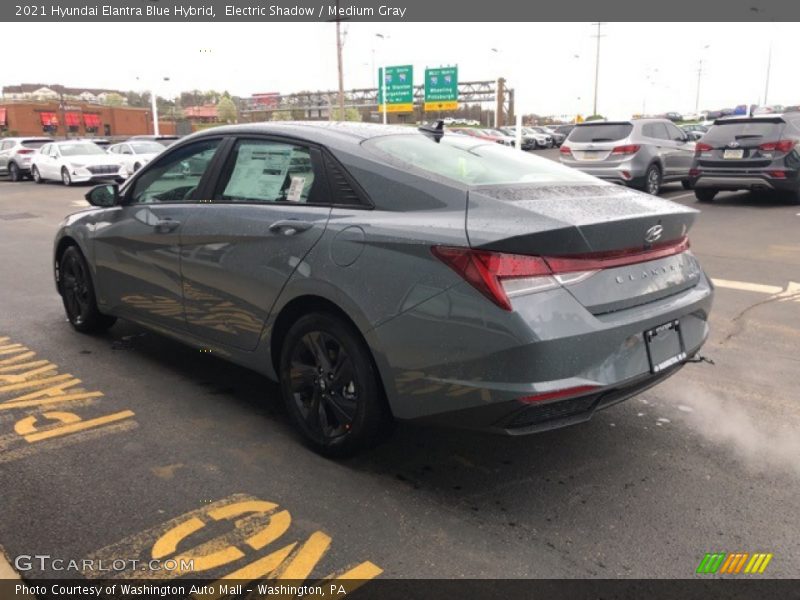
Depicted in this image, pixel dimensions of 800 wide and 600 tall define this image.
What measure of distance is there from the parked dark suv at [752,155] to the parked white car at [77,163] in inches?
690

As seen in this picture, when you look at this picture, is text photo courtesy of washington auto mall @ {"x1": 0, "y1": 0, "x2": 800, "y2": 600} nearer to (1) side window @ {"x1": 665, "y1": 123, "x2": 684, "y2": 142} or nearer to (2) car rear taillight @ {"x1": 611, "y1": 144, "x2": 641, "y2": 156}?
(2) car rear taillight @ {"x1": 611, "y1": 144, "x2": 641, "y2": 156}

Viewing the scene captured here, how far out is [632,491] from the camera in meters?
3.17

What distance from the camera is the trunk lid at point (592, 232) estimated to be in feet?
9.12

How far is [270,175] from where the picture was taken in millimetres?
3828

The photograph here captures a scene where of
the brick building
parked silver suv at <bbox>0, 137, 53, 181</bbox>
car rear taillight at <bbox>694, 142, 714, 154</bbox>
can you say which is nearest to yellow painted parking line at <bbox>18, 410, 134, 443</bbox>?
car rear taillight at <bbox>694, 142, 714, 154</bbox>

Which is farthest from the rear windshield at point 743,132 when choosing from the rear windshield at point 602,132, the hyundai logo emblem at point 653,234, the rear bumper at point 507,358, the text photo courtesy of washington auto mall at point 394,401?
the rear bumper at point 507,358

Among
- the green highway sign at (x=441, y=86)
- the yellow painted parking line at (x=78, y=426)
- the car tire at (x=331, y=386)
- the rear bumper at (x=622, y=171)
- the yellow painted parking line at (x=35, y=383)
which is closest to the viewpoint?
the car tire at (x=331, y=386)

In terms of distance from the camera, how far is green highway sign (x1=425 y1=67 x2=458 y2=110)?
5378cm

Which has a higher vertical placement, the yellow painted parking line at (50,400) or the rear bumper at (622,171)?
the rear bumper at (622,171)

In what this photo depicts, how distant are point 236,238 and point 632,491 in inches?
94.1

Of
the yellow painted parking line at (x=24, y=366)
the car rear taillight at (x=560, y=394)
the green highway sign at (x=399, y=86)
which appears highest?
the green highway sign at (x=399, y=86)

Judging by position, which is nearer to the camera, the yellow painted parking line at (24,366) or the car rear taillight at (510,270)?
the car rear taillight at (510,270)

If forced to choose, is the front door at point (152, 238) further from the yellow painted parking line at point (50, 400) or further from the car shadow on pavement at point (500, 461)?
the car shadow on pavement at point (500, 461)

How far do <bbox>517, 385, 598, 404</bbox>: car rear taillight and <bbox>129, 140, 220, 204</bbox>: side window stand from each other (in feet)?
8.33
